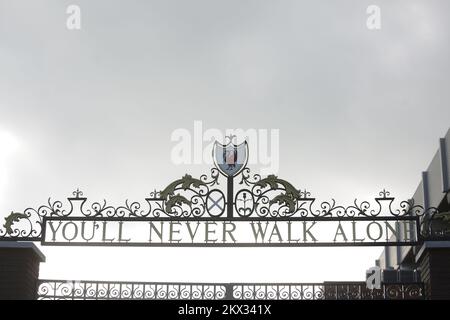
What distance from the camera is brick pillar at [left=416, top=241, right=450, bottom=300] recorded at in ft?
49.7

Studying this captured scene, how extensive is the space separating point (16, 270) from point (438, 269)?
739 centimetres

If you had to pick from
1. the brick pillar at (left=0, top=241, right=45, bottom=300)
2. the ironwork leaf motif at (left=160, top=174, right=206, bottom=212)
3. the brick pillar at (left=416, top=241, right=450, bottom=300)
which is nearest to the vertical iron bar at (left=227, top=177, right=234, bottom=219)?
the ironwork leaf motif at (left=160, top=174, right=206, bottom=212)

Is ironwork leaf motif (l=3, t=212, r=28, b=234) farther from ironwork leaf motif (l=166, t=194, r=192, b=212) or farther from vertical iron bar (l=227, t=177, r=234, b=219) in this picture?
vertical iron bar (l=227, t=177, r=234, b=219)

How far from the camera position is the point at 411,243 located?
15.6 m

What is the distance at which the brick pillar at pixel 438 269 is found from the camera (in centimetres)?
1515

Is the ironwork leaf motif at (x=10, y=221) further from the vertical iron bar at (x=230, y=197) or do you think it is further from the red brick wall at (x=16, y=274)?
the vertical iron bar at (x=230, y=197)

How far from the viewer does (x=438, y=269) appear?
15.3 meters

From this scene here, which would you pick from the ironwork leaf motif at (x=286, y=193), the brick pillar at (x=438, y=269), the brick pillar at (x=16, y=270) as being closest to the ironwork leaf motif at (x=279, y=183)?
the ironwork leaf motif at (x=286, y=193)

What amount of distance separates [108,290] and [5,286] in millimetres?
1826
